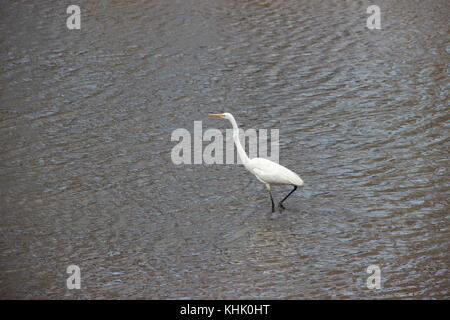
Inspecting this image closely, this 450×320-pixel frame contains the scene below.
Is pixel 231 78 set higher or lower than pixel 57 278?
higher

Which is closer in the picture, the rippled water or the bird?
the rippled water

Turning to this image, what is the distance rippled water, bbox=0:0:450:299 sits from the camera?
662 centimetres

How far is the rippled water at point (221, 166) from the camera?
21.7 ft

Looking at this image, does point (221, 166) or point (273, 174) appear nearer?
point (273, 174)

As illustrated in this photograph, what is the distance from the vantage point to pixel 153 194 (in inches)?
326

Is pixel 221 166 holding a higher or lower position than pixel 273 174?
higher

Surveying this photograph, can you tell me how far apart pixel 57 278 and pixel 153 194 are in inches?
80.2

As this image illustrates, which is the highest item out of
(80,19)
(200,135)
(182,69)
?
(80,19)

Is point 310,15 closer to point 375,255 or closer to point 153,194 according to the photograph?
point 153,194

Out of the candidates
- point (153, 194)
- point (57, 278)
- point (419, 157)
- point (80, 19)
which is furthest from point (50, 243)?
point (80, 19)

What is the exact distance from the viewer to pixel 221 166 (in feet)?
29.8

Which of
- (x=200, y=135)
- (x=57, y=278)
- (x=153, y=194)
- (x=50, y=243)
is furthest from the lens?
(x=200, y=135)

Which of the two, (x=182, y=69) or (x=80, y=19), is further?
(x=80, y=19)

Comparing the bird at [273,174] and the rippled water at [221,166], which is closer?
the rippled water at [221,166]
